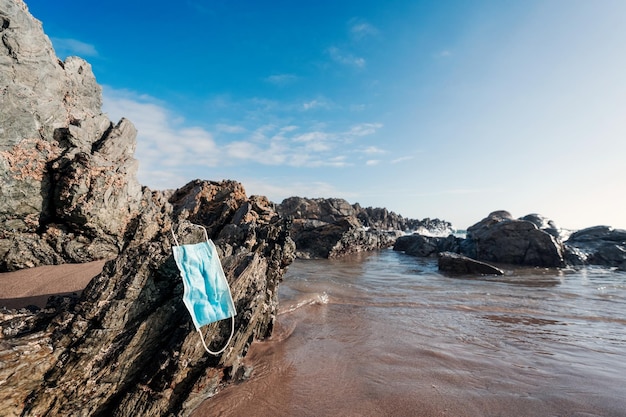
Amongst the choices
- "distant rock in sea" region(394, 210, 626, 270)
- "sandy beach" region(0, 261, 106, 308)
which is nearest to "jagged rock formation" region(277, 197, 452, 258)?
"sandy beach" region(0, 261, 106, 308)

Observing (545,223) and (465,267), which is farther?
(545,223)

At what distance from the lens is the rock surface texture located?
3.50 m

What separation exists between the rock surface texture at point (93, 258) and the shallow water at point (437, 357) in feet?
3.07

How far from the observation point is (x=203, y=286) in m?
4.48

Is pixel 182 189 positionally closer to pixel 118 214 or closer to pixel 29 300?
pixel 118 214

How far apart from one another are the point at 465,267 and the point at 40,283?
64.0 feet

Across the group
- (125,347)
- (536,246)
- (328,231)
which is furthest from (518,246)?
(125,347)

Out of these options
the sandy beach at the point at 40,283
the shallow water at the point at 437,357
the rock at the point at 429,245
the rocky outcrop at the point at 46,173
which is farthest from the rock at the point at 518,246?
the sandy beach at the point at 40,283

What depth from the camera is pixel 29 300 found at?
21.0 feet

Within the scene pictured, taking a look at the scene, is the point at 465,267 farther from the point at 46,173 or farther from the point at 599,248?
the point at 46,173

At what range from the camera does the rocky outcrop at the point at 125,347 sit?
3.29 metres

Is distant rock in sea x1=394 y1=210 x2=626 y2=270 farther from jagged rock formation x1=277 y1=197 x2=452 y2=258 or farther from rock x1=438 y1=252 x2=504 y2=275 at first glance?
jagged rock formation x1=277 y1=197 x2=452 y2=258

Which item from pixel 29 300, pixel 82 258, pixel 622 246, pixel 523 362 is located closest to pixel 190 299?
pixel 29 300

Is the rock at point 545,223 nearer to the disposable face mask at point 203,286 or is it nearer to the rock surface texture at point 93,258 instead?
the rock surface texture at point 93,258
